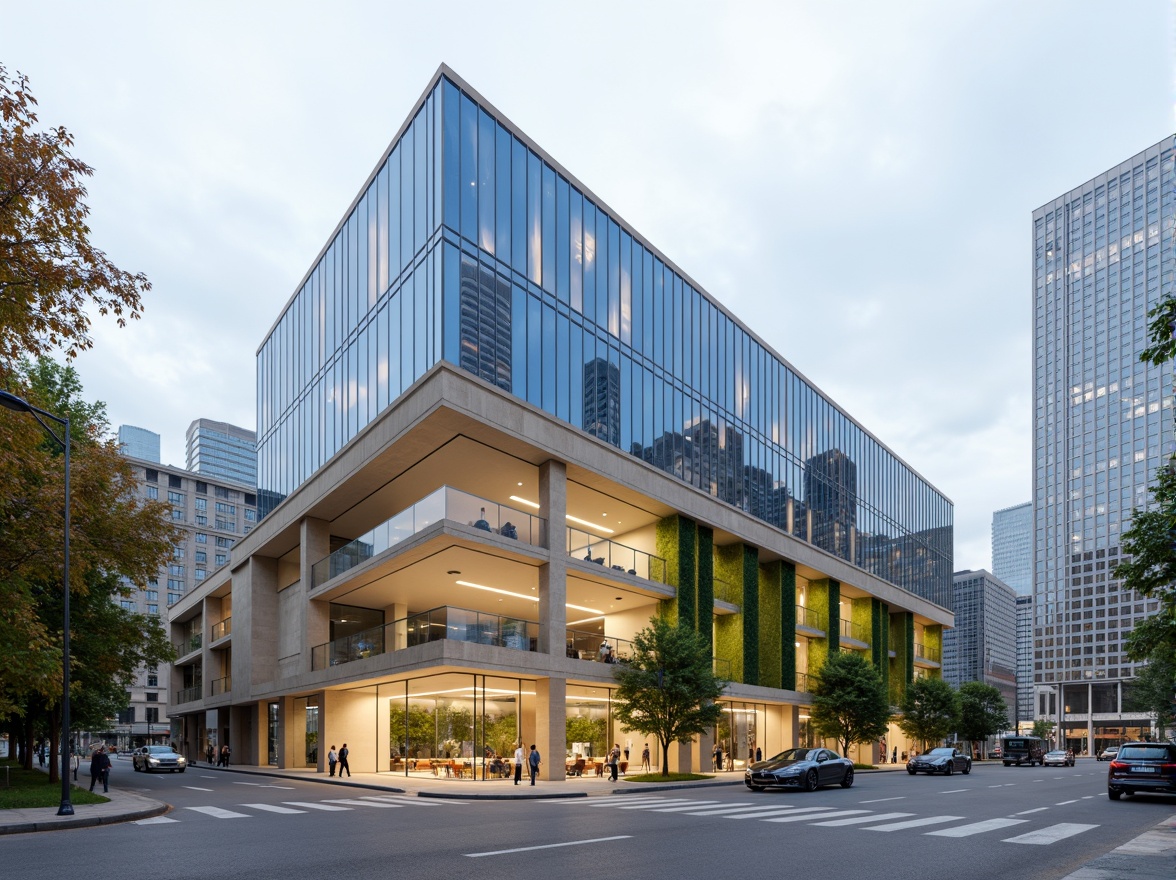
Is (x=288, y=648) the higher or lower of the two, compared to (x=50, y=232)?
lower

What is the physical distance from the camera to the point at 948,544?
8531 cm

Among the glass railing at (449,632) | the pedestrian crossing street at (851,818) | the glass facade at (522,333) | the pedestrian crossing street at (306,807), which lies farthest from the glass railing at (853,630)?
the pedestrian crossing street at (306,807)

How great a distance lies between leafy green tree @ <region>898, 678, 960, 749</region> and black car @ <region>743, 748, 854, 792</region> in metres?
35.9

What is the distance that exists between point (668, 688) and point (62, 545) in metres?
21.7

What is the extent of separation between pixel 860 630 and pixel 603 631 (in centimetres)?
2718

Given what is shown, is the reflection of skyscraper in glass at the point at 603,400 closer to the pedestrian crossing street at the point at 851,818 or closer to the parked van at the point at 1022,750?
the pedestrian crossing street at the point at 851,818

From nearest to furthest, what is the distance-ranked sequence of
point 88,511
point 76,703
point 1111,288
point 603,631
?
point 88,511
point 76,703
point 603,631
point 1111,288

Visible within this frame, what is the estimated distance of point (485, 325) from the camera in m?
33.8

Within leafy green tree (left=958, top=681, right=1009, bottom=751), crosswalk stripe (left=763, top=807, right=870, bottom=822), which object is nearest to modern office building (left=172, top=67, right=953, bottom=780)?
crosswalk stripe (left=763, top=807, right=870, bottom=822)

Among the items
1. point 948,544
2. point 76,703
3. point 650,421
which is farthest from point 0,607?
point 948,544

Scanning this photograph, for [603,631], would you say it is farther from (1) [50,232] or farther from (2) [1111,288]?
(2) [1111,288]

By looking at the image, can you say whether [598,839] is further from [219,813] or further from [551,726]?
[551,726]

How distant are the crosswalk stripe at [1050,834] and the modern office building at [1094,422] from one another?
151841 mm

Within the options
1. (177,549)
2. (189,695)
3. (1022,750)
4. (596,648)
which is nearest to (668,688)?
(596,648)
